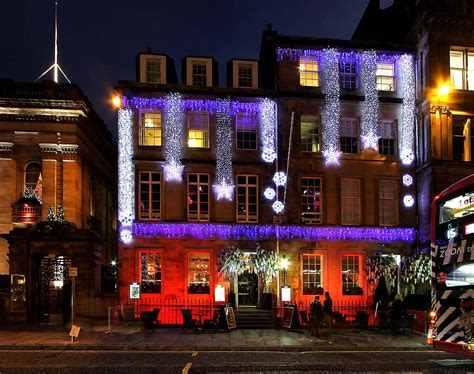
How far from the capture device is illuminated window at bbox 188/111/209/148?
27.9 metres

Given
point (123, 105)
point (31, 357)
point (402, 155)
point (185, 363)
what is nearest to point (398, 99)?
point (402, 155)

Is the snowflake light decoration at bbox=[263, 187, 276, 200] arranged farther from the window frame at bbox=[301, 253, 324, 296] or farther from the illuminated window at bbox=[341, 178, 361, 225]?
the illuminated window at bbox=[341, 178, 361, 225]

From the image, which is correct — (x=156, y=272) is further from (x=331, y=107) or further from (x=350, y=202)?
(x=331, y=107)

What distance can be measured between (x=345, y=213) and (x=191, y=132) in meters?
9.06

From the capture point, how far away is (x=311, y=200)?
91.5 feet

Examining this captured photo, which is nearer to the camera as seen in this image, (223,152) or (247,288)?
(223,152)

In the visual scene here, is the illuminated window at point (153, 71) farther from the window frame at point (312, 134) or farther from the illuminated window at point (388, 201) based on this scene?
the illuminated window at point (388, 201)

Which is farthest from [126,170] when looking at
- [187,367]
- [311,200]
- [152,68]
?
[187,367]

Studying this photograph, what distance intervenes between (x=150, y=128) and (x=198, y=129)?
246 centimetres

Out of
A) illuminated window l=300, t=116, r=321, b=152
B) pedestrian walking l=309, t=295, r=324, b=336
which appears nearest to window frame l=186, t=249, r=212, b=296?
pedestrian walking l=309, t=295, r=324, b=336

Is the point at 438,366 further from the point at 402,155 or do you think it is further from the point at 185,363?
the point at 402,155

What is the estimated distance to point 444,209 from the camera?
46.4 ft

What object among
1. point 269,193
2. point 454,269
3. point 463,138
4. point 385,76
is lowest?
point 454,269

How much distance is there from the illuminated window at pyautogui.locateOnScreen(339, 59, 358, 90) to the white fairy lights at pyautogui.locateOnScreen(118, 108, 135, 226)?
11.3m
